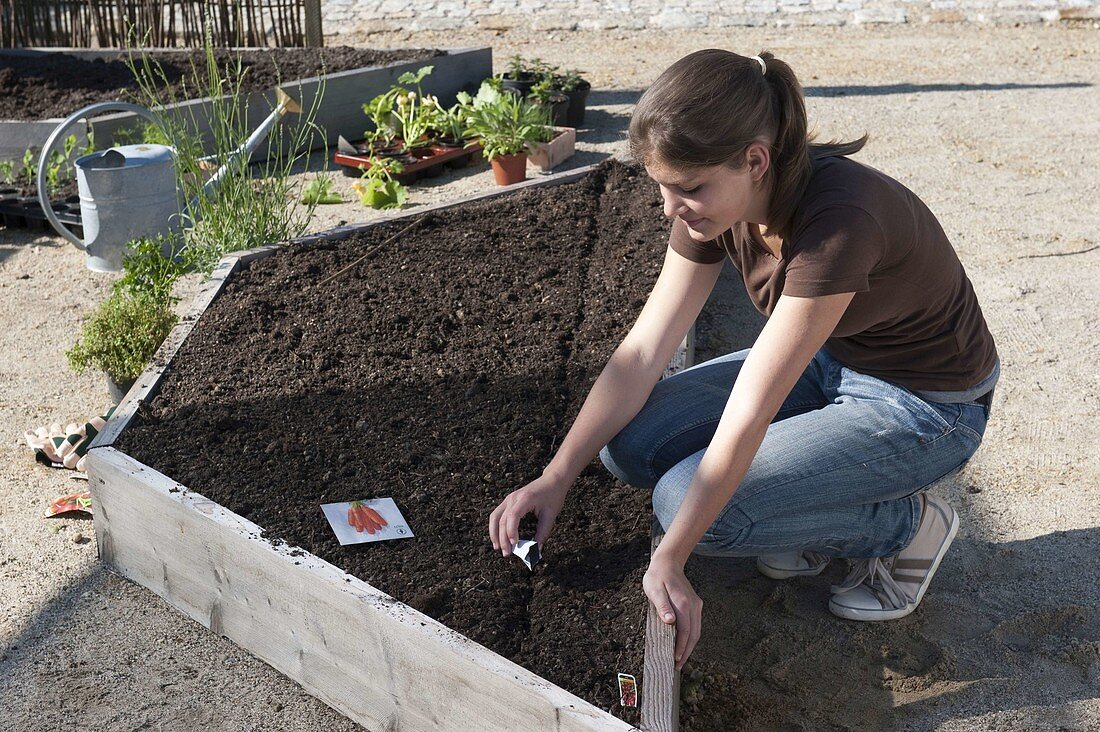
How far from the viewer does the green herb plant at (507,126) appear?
5.27m

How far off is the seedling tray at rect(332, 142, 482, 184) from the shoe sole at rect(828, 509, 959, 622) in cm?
358

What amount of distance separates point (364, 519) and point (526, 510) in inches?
17.9

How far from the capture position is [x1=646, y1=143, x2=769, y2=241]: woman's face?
1918 millimetres

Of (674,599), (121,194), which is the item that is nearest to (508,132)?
(121,194)

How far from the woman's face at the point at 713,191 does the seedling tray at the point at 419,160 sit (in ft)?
11.7

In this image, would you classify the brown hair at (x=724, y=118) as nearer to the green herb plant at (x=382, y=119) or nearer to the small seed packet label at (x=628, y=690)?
the small seed packet label at (x=628, y=690)

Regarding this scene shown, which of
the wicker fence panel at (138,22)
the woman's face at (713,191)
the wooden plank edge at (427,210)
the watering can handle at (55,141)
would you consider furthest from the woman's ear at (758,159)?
the wicker fence panel at (138,22)

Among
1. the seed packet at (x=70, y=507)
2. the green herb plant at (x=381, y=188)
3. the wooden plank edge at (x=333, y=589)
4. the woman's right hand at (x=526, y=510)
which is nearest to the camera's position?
the wooden plank edge at (x=333, y=589)

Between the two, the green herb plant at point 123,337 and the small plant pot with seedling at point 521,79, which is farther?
the small plant pot with seedling at point 521,79

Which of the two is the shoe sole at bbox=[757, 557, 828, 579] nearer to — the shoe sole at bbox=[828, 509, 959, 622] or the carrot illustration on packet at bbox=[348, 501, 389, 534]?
the shoe sole at bbox=[828, 509, 959, 622]

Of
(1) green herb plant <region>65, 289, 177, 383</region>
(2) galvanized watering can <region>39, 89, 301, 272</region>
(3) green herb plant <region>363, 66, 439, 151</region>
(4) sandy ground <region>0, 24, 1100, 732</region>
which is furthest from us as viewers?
(3) green herb plant <region>363, 66, 439, 151</region>

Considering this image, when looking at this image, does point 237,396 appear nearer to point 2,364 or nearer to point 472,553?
point 472,553

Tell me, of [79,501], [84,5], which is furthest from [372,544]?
[84,5]

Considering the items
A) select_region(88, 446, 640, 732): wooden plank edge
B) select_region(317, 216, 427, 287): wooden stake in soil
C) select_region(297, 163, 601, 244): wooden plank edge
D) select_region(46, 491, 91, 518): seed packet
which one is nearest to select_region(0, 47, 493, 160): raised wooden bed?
select_region(297, 163, 601, 244): wooden plank edge
